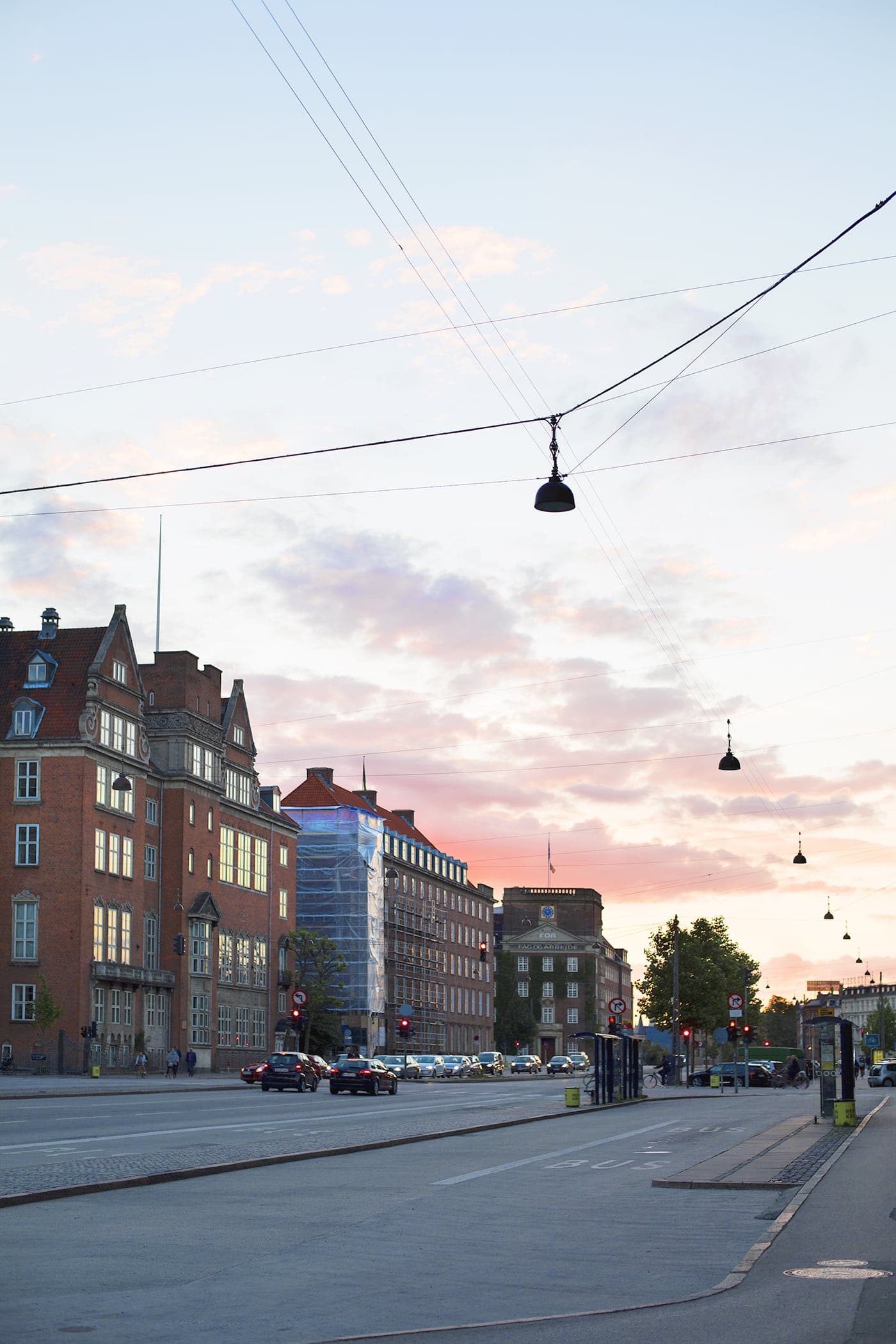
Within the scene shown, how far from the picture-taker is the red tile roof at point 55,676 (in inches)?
2741

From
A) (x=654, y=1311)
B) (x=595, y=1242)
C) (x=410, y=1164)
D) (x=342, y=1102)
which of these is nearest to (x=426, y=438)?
(x=410, y=1164)

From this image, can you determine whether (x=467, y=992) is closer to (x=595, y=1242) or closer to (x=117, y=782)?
(x=117, y=782)

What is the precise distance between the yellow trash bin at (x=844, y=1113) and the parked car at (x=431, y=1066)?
56557 millimetres

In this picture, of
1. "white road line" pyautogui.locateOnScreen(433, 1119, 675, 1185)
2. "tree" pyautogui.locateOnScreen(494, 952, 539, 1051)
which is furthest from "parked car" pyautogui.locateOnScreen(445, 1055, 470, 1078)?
"tree" pyautogui.locateOnScreen(494, 952, 539, 1051)

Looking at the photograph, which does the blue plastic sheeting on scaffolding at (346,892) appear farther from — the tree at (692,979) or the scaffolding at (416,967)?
the tree at (692,979)

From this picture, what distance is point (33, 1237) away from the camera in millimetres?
12766

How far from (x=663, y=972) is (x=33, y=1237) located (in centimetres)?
12284

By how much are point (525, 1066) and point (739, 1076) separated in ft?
91.6

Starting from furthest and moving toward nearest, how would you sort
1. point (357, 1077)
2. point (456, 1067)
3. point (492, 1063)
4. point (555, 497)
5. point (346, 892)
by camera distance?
point (346, 892) → point (492, 1063) → point (456, 1067) → point (357, 1077) → point (555, 497)

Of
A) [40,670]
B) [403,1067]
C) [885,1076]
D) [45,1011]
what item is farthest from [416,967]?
[45,1011]

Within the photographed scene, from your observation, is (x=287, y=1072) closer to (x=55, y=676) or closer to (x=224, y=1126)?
(x=55, y=676)

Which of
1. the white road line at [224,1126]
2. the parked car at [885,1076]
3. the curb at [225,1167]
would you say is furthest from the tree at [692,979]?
the curb at [225,1167]

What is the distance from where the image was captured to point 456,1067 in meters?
92.2

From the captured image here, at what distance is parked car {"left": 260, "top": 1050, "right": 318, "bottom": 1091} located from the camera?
186 ft
